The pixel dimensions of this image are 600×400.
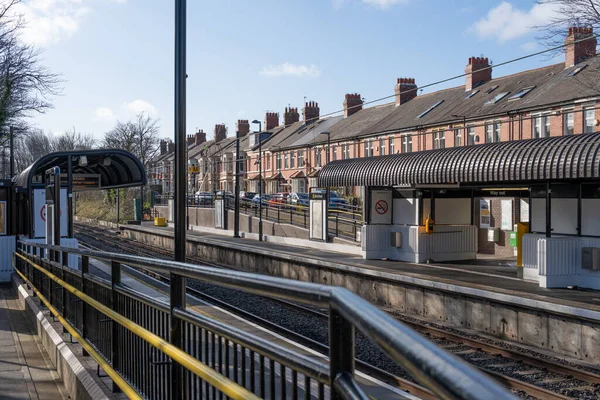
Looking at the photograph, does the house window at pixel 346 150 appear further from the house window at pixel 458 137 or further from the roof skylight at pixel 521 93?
the roof skylight at pixel 521 93

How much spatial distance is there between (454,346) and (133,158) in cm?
968

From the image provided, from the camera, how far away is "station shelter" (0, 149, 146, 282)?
1652 centimetres

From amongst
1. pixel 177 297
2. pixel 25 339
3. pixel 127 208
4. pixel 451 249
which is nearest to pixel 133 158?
pixel 25 339

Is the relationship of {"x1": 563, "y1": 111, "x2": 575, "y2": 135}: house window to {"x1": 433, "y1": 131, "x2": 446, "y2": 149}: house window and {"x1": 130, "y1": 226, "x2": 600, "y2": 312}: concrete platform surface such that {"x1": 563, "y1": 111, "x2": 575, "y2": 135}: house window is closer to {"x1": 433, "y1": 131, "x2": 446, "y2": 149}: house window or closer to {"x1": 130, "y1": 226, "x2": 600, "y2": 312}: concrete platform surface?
{"x1": 433, "y1": 131, "x2": 446, "y2": 149}: house window

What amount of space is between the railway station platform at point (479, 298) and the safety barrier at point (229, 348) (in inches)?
348

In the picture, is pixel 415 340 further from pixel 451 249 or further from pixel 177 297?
pixel 451 249

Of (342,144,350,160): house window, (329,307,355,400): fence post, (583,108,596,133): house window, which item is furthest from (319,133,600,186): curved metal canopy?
(342,144,350,160): house window

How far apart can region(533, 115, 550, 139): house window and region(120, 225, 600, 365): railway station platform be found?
14058 millimetres

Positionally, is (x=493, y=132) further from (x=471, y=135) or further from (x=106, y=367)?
(x=106, y=367)

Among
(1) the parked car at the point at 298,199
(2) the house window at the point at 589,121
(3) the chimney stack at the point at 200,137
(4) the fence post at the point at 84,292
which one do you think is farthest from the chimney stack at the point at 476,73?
(3) the chimney stack at the point at 200,137

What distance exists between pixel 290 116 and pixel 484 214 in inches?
1871

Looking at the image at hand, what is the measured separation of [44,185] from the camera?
17.2 metres

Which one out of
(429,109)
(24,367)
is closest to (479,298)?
(24,367)

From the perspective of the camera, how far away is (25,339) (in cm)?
971
